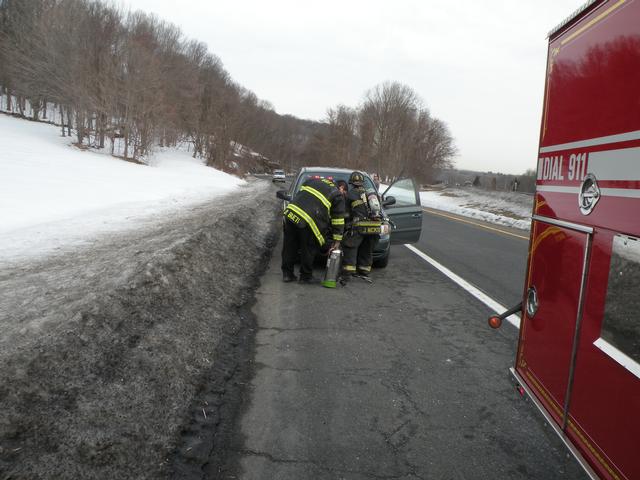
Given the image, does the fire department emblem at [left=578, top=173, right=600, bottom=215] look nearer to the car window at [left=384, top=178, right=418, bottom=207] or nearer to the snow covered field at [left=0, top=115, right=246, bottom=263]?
the car window at [left=384, top=178, right=418, bottom=207]

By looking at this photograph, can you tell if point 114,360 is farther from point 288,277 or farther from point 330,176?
point 330,176

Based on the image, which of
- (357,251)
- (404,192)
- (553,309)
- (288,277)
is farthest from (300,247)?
(553,309)

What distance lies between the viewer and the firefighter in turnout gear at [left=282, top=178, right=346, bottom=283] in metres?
6.92

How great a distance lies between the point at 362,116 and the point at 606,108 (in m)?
87.4

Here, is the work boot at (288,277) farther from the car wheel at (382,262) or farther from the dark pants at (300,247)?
the car wheel at (382,262)

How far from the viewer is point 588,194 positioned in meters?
2.20

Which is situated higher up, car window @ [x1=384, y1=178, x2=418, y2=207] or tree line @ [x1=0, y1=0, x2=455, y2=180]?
tree line @ [x1=0, y1=0, x2=455, y2=180]

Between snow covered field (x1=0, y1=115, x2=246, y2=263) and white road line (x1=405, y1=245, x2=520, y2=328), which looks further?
snow covered field (x1=0, y1=115, x2=246, y2=263)

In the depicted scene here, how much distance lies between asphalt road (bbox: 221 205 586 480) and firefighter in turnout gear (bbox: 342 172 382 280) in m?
1.01

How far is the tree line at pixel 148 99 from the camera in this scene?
38.6 m

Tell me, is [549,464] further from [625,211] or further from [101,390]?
[101,390]

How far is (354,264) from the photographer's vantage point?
24.5 feet

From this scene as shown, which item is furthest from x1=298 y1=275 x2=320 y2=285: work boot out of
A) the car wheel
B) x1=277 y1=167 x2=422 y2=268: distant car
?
the car wheel

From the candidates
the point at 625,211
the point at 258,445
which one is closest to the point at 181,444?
the point at 258,445
